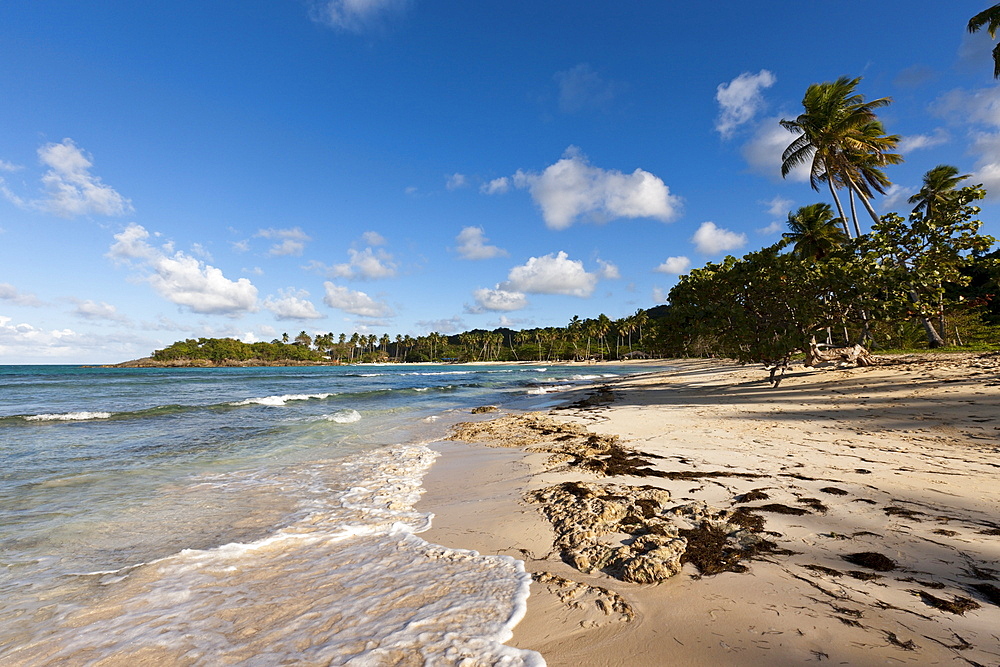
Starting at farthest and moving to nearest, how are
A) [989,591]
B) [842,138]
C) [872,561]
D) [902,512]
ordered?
[842,138] < [902,512] < [872,561] < [989,591]

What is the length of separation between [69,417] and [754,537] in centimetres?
2744

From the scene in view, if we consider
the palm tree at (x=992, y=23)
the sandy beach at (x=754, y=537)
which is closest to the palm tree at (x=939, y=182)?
the palm tree at (x=992, y=23)

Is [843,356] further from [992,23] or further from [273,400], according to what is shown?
[273,400]

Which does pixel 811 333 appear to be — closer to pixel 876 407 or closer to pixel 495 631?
pixel 876 407

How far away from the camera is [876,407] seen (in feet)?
37.7

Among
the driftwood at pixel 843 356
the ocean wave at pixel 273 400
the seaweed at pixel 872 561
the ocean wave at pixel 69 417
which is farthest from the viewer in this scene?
the ocean wave at pixel 273 400

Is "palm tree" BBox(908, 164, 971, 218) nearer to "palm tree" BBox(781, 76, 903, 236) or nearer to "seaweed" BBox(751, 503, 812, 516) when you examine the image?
"palm tree" BBox(781, 76, 903, 236)

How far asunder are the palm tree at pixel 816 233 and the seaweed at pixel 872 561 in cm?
3707

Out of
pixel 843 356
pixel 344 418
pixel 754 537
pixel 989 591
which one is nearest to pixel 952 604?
pixel 989 591

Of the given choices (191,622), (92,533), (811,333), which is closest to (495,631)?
(191,622)

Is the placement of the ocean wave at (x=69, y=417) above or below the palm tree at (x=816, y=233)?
below

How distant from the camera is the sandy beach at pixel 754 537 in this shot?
8.97 feet

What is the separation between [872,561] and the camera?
11.6 ft

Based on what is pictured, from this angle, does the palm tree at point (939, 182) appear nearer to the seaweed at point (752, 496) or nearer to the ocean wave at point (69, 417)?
the seaweed at point (752, 496)
